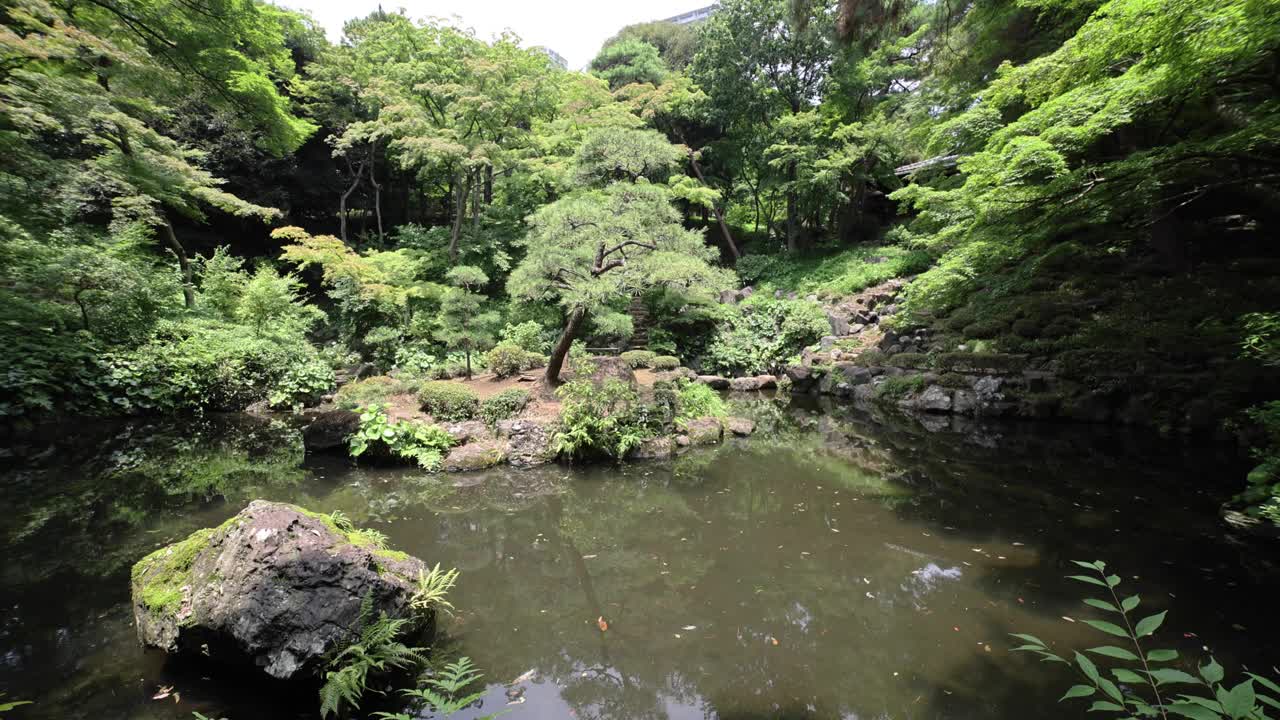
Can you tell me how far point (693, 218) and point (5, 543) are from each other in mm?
21374

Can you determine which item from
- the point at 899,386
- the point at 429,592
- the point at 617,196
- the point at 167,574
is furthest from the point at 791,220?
the point at 167,574

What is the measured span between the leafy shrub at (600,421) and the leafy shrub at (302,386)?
5.13 meters

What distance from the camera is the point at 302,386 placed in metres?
8.87

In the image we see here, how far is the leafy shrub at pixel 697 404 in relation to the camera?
25.3 ft

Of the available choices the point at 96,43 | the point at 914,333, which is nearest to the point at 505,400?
the point at 96,43

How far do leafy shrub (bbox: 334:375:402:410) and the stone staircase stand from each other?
6144mm

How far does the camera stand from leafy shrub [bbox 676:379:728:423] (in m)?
7.72

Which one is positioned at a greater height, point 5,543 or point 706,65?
point 706,65

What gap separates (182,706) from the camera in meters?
2.41

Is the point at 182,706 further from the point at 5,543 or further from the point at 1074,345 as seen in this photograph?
the point at 1074,345

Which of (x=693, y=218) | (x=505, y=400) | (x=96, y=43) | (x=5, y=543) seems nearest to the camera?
(x=5, y=543)

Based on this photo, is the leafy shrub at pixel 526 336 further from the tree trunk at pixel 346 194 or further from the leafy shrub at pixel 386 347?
the tree trunk at pixel 346 194

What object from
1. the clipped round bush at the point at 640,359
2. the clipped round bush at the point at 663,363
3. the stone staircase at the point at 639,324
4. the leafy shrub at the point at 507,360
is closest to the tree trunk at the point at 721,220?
the stone staircase at the point at 639,324

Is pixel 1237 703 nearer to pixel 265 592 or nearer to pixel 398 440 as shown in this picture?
pixel 265 592
